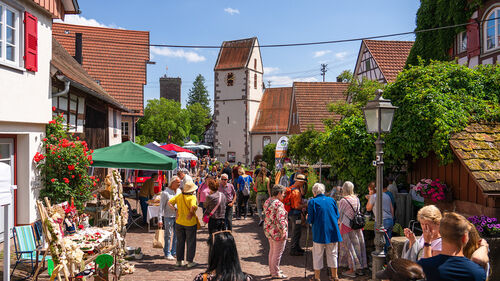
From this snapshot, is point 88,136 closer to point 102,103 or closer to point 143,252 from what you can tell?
point 102,103

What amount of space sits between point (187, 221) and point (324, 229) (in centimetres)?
257

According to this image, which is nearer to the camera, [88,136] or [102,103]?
[88,136]

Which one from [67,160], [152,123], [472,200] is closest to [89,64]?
[67,160]

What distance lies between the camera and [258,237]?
10.8 m

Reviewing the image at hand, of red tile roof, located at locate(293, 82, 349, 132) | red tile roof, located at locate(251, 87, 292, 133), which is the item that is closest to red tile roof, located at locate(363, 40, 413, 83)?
red tile roof, located at locate(293, 82, 349, 132)

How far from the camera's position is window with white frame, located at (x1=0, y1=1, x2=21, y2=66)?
25.8 ft

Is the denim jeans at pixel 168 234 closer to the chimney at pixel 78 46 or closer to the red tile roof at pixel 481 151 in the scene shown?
the red tile roof at pixel 481 151

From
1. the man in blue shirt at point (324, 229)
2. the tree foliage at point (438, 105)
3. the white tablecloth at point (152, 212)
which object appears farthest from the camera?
the white tablecloth at point (152, 212)

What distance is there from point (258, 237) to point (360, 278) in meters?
3.92

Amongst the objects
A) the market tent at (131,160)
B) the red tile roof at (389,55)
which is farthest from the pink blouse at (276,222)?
the red tile roof at (389,55)

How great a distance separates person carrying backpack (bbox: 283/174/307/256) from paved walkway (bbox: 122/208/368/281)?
0.23 m

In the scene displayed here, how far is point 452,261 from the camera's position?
3.14 m

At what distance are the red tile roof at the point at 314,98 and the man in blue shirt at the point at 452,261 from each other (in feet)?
102

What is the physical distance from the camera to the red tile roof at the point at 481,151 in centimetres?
727
